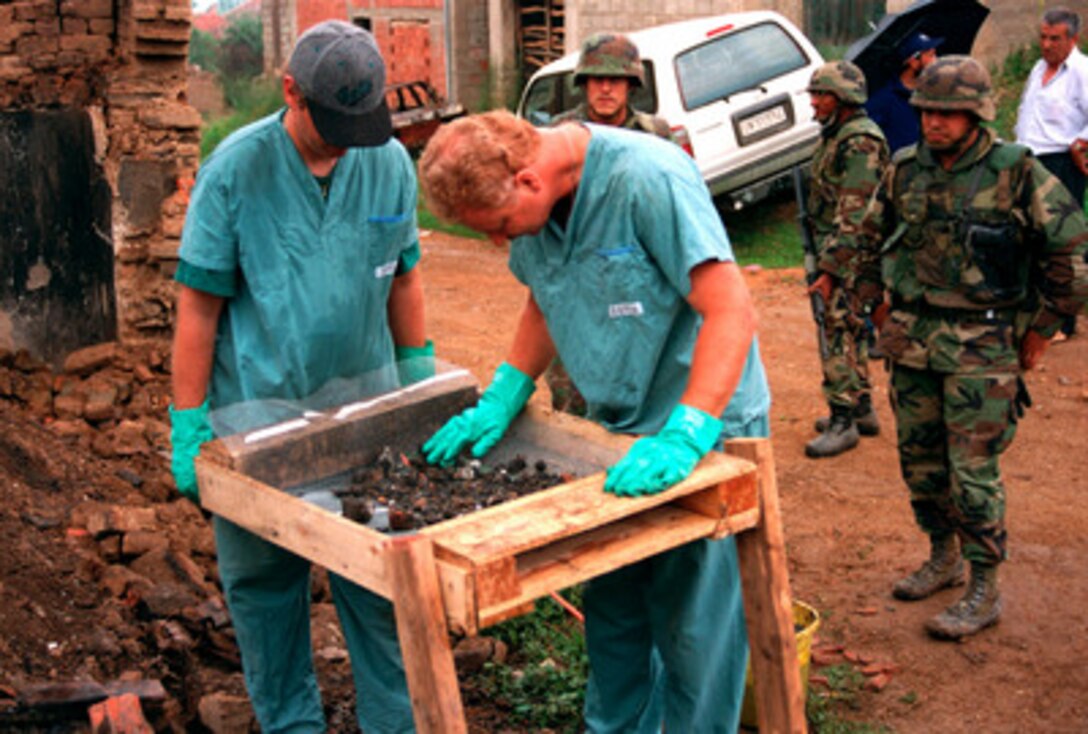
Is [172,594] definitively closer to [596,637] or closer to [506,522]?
[596,637]

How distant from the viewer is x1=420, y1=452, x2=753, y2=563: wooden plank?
2.55 metres

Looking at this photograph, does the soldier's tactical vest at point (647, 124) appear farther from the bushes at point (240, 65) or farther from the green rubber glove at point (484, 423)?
the bushes at point (240, 65)

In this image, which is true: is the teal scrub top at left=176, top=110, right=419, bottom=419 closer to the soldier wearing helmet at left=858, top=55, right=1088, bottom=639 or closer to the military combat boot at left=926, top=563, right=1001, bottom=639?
the soldier wearing helmet at left=858, top=55, right=1088, bottom=639

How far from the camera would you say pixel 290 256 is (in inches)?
140

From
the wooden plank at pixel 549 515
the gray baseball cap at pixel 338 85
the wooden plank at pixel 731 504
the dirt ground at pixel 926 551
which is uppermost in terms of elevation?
the gray baseball cap at pixel 338 85

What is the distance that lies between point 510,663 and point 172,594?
129 centimetres

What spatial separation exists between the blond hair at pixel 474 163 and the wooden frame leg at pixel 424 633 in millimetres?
819

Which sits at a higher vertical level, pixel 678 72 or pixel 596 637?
pixel 678 72

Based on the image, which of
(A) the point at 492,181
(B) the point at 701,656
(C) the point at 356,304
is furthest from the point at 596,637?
(A) the point at 492,181

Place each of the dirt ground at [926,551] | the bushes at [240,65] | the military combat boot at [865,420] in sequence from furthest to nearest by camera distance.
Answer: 1. the bushes at [240,65]
2. the military combat boot at [865,420]
3. the dirt ground at [926,551]

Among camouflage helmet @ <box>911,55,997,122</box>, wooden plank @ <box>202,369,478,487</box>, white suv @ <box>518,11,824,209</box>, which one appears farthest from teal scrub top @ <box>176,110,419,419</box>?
white suv @ <box>518,11,824,209</box>

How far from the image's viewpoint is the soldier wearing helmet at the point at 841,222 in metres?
6.37

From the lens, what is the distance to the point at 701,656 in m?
3.30

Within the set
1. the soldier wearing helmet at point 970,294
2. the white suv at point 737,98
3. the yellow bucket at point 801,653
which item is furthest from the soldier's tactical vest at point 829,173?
the white suv at point 737,98
